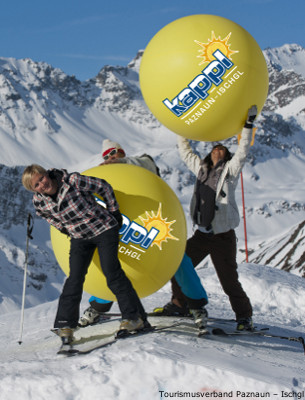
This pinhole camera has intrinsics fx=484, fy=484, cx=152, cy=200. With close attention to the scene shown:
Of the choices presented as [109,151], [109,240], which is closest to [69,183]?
[109,240]

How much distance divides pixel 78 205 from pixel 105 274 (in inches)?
32.5

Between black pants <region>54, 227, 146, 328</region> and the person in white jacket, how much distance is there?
5.24ft

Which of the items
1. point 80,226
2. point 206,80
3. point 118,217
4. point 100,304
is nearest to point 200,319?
point 100,304

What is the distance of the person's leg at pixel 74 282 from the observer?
5289 mm

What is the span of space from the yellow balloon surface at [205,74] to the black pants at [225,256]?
4.67 ft

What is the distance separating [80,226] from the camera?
5195mm

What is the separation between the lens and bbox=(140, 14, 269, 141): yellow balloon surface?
5.74 m

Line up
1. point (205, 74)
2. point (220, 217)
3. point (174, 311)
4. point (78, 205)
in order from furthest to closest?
point (174, 311) < point (220, 217) < point (205, 74) < point (78, 205)

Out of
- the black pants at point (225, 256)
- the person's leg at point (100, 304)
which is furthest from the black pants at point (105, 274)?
the black pants at point (225, 256)

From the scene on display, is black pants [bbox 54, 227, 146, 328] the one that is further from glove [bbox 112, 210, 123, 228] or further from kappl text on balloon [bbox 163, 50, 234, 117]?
kappl text on balloon [bbox 163, 50, 234, 117]

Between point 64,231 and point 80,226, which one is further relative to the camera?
point 64,231

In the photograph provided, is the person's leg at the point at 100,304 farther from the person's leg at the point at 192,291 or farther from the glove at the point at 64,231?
the glove at the point at 64,231

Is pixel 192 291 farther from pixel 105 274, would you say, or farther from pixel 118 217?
pixel 118 217

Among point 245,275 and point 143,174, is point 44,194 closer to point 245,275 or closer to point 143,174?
point 143,174
